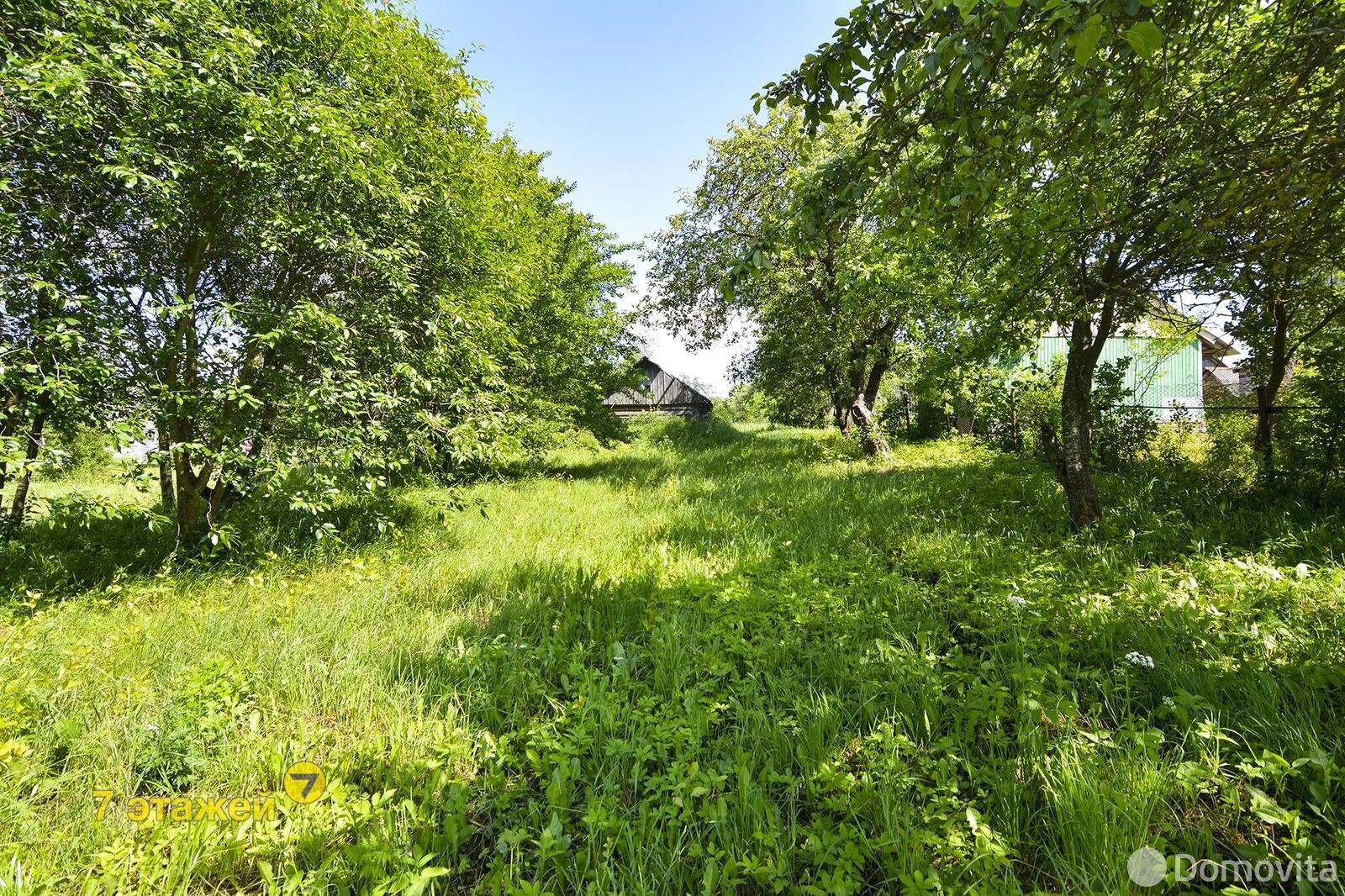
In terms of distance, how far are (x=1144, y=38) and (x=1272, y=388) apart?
7.59 m

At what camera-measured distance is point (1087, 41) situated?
4.02 feet

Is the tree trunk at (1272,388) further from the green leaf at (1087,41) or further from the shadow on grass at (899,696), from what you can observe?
the green leaf at (1087,41)

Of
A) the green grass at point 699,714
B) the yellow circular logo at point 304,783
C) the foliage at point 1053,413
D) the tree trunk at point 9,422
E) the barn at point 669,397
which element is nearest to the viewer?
the green grass at point 699,714

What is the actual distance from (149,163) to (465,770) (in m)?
5.34

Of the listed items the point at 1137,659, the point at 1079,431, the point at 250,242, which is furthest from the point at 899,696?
the point at 250,242

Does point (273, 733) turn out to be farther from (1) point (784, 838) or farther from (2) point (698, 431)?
(2) point (698, 431)

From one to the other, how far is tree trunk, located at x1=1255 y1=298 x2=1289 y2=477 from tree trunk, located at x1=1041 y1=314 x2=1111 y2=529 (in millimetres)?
2239

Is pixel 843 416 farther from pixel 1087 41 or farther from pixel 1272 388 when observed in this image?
pixel 1087 41

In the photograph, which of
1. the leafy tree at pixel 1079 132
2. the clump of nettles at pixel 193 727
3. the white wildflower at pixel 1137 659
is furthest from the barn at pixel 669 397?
the white wildflower at pixel 1137 659

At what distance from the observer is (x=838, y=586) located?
400 cm

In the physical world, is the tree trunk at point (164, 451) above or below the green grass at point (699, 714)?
above

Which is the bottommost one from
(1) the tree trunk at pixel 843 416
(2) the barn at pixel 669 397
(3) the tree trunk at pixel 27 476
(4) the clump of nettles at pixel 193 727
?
(4) the clump of nettles at pixel 193 727

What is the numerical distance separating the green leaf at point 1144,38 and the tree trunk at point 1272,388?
682 centimetres

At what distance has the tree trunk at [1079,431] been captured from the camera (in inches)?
191
